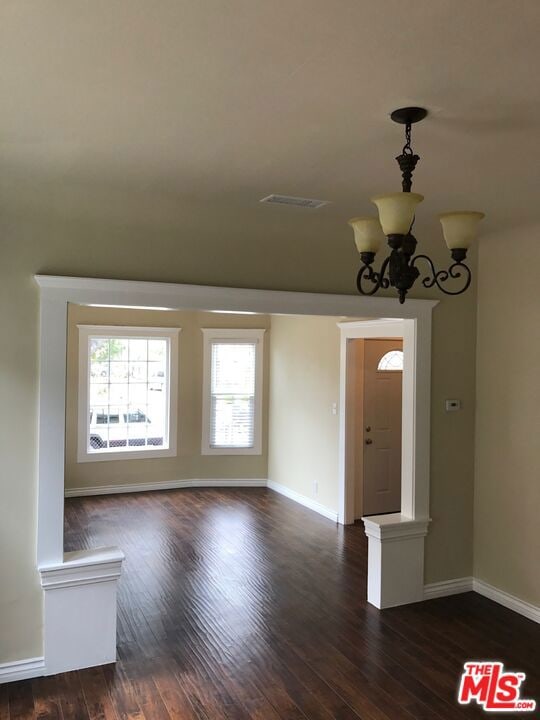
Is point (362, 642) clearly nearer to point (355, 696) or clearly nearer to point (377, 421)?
point (355, 696)

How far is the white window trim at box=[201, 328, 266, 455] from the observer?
328 inches

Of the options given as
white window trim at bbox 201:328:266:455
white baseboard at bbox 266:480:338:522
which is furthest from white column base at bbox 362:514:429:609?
white window trim at bbox 201:328:266:455

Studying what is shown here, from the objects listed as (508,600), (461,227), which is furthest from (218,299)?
(508,600)

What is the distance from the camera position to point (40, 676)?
11.1ft

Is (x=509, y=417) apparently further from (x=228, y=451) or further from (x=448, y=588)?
(x=228, y=451)

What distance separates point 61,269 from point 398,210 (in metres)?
2.18

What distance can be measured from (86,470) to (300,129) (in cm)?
636

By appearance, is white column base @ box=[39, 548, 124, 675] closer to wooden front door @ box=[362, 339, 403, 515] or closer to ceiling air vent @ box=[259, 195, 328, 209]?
ceiling air vent @ box=[259, 195, 328, 209]

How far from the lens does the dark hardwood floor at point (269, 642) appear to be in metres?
3.13

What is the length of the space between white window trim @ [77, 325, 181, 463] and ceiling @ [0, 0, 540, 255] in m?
4.46

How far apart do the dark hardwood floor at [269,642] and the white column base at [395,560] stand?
4.2 inches

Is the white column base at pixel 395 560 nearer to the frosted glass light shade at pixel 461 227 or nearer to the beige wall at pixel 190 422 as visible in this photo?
the frosted glass light shade at pixel 461 227

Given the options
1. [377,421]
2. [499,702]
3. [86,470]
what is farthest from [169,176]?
[86,470]

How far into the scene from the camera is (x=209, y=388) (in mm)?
8352
